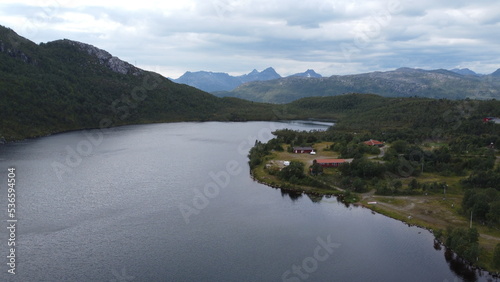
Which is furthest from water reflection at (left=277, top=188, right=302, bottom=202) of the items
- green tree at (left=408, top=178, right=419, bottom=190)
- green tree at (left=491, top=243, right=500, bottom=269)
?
green tree at (left=491, top=243, right=500, bottom=269)

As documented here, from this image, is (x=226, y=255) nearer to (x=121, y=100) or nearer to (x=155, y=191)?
(x=155, y=191)

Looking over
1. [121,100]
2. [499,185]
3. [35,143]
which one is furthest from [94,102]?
[499,185]

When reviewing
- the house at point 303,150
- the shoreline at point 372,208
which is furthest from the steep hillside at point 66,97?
the shoreline at point 372,208

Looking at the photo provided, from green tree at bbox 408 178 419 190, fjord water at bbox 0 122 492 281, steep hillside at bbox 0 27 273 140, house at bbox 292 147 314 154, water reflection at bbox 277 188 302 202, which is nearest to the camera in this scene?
fjord water at bbox 0 122 492 281

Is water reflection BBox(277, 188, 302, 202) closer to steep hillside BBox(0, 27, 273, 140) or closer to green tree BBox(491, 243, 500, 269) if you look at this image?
green tree BBox(491, 243, 500, 269)

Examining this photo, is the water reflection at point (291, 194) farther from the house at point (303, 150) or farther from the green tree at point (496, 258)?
the green tree at point (496, 258)

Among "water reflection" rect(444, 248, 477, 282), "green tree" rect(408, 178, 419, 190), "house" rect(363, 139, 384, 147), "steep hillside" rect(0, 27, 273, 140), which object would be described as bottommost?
"water reflection" rect(444, 248, 477, 282)

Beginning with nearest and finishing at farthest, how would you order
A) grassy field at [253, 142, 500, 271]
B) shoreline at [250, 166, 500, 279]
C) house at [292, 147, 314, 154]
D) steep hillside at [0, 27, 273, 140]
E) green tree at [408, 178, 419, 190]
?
shoreline at [250, 166, 500, 279]
grassy field at [253, 142, 500, 271]
green tree at [408, 178, 419, 190]
house at [292, 147, 314, 154]
steep hillside at [0, 27, 273, 140]
